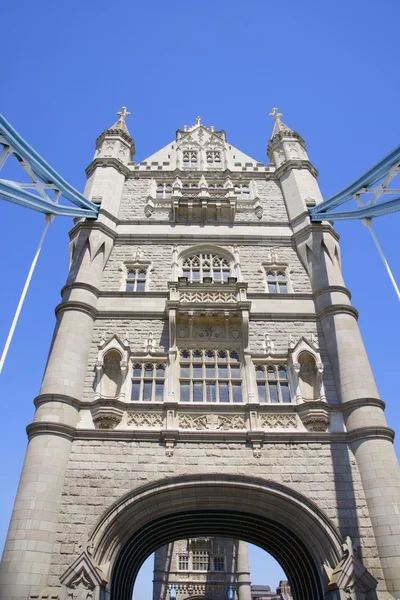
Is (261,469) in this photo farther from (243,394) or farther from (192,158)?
(192,158)

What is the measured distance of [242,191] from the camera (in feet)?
71.5

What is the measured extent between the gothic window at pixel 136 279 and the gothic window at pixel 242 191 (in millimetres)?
6361

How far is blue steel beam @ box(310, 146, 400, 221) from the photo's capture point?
14.8 meters

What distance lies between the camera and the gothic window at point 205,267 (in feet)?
57.6

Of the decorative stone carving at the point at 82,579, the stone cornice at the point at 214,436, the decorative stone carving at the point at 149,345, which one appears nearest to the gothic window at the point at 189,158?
the decorative stone carving at the point at 149,345

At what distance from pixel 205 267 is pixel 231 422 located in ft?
21.4

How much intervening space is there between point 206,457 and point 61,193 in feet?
32.6

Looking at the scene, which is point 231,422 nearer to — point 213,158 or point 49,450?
point 49,450

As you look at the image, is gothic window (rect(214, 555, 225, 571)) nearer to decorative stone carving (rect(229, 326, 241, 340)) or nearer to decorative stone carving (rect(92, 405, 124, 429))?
decorative stone carving (rect(229, 326, 241, 340))

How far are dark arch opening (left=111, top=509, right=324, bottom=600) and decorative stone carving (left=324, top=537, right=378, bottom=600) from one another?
1.13m

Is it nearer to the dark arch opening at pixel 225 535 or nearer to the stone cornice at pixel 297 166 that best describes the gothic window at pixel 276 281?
the stone cornice at pixel 297 166

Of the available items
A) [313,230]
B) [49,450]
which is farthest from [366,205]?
[49,450]

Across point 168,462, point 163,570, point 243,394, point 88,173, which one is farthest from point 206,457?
point 163,570

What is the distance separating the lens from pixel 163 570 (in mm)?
28375
